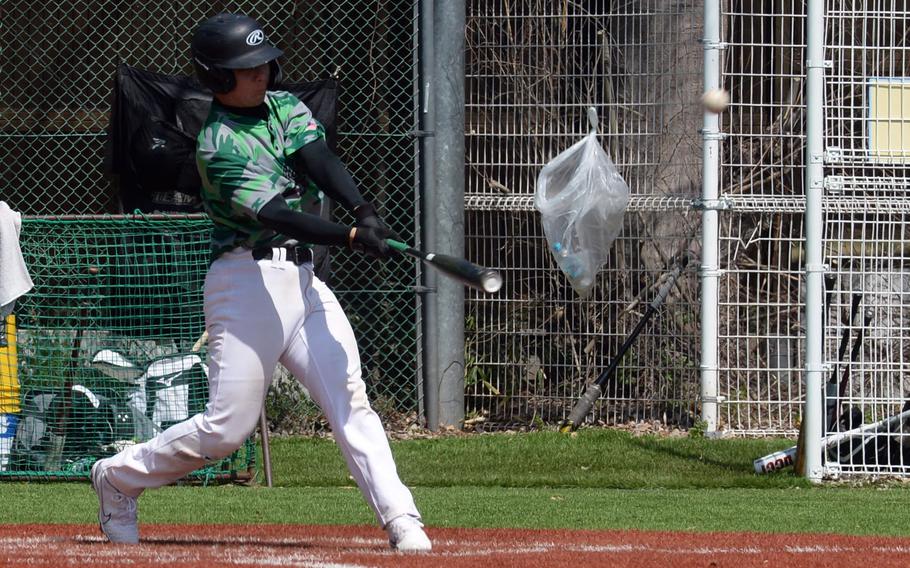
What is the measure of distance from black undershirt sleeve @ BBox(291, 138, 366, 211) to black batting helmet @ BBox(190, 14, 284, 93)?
35 centimetres

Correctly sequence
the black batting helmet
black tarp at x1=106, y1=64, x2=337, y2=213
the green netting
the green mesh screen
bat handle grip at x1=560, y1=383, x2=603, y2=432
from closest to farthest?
the black batting helmet → the green netting → black tarp at x1=106, y1=64, x2=337, y2=213 → bat handle grip at x1=560, y1=383, x2=603, y2=432 → the green mesh screen

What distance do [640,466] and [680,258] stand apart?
6.69 ft

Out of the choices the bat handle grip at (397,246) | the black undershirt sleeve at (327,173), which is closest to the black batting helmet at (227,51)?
the black undershirt sleeve at (327,173)

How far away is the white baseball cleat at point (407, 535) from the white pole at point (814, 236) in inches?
152

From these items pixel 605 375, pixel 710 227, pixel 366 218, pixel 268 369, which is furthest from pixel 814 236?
pixel 268 369

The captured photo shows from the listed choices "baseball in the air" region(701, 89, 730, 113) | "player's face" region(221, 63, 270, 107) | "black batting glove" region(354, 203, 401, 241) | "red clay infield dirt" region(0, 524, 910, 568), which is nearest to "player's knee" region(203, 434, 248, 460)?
"red clay infield dirt" region(0, 524, 910, 568)

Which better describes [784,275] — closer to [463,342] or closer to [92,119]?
[463,342]

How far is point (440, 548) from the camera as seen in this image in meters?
5.31

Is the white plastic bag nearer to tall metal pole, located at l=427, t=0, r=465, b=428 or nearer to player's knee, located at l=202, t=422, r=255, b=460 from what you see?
tall metal pole, located at l=427, t=0, r=465, b=428

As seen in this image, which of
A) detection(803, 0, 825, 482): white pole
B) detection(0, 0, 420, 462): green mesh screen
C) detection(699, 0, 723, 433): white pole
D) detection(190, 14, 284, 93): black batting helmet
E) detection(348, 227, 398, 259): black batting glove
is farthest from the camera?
detection(0, 0, 420, 462): green mesh screen

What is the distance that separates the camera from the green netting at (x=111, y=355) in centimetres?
852

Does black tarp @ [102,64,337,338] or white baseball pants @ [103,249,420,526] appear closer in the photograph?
white baseball pants @ [103,249,420,526]

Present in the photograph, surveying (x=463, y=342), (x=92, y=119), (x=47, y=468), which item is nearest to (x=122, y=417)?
(x=47, y=468)

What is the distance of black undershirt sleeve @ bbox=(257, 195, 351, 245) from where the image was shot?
192 inches
